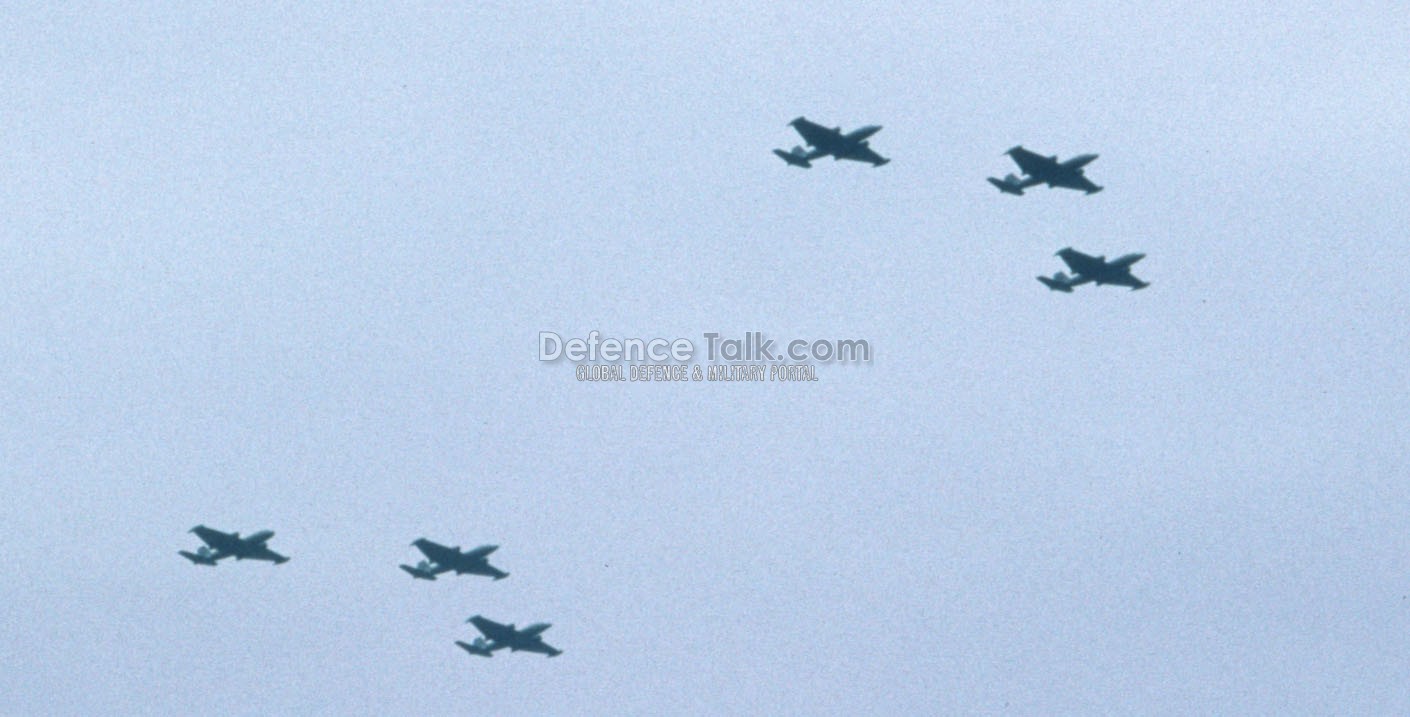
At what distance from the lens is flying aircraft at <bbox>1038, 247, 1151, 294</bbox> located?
91.5 m

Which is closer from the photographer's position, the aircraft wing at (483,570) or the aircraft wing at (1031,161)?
the aircraft wing at (1031,161)

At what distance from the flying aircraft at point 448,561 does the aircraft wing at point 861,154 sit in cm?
2195

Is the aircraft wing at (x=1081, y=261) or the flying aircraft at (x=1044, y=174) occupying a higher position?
the flying aircraft at (x=1044, y=174)

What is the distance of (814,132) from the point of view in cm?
8969

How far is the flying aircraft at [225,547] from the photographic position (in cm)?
9512

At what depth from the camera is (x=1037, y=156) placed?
8856 cm

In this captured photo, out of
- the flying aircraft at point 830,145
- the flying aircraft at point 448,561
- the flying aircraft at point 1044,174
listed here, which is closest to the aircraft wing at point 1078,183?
the flying aircraft at point 1044,174

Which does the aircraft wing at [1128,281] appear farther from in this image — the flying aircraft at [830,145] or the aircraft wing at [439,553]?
the aircraft wing at [439,553]

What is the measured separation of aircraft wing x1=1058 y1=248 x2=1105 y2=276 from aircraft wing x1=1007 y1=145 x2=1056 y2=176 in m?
4.08

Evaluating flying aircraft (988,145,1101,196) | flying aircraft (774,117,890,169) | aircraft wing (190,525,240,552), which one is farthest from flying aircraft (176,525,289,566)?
flying aircraft (988,145,1101,196)

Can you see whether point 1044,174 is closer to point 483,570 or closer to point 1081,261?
point 1081,261

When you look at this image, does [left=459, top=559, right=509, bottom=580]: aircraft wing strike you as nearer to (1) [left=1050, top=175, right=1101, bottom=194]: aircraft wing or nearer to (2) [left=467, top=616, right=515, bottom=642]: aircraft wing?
(2) [left=467, top=616, right=515, bottom=642]: aircraft wing

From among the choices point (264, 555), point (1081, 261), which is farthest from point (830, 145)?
point (264, 555)

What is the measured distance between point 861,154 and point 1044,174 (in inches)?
288
